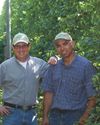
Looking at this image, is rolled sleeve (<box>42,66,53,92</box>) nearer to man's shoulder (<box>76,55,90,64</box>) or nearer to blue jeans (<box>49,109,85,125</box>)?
blue jeans (<box>49,109,85,125</box>)

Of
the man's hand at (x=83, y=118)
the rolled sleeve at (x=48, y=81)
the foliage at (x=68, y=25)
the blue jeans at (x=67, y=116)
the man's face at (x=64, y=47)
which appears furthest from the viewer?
the rolled sleeve at (x=48, y=81)

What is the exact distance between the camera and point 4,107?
7023 mm

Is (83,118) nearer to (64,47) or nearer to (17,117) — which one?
(64,47)

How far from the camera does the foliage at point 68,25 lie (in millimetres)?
6188

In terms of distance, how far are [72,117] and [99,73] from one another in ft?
3.21

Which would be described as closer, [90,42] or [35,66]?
[90,42]

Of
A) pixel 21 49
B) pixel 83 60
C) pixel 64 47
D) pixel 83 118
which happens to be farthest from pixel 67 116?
pixel 21 49

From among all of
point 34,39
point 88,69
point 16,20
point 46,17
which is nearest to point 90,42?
point 88,69

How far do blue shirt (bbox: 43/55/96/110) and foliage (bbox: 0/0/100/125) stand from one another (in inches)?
5.4

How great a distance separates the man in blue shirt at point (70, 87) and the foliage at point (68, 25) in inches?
5.3

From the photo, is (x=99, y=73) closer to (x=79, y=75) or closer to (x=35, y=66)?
(x=79, y=75)

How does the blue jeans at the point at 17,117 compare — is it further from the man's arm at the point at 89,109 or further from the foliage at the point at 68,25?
the foliage at the point at 68,25

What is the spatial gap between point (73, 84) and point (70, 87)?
0.06 m

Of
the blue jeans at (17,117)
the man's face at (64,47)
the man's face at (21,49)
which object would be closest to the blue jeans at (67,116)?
the blue jeans at (17,117)
